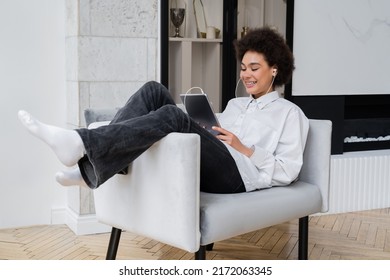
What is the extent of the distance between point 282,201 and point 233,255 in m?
0.60

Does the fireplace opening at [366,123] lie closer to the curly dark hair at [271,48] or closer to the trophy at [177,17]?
the trophy at [177,17]

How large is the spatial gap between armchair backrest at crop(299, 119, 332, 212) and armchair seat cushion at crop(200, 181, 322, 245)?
0.13 ft

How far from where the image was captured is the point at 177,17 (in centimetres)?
320

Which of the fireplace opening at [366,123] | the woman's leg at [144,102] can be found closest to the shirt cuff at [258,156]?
the woman's leg at [144,102]

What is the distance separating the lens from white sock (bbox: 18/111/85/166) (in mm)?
1752

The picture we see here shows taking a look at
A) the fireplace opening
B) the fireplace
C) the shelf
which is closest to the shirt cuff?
the shelf

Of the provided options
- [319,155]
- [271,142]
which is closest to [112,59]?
[271,142]

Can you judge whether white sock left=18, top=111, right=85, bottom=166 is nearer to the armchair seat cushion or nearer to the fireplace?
the armchair seat cushion

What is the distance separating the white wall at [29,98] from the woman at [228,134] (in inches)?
40.5

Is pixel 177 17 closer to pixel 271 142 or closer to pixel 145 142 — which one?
pixel 271 142

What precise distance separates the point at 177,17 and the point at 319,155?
4.03ft

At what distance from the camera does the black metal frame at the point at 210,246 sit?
1967mm
